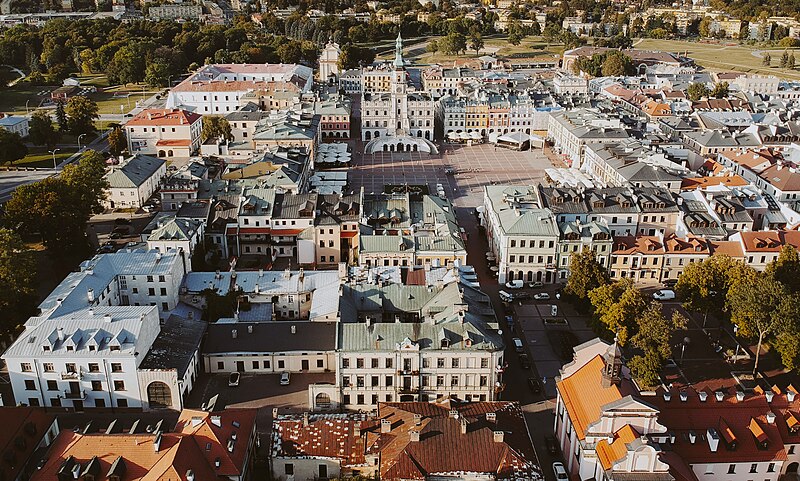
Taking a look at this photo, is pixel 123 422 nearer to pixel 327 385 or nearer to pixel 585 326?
pixel 327 385

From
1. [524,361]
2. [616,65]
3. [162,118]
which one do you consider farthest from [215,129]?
[616,65]

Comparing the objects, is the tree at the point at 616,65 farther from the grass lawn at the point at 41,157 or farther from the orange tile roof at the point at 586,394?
the orange tile roof at the point at 586,394

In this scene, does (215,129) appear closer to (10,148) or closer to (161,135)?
(161,135)

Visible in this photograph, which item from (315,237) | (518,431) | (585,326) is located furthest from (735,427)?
(315,237)

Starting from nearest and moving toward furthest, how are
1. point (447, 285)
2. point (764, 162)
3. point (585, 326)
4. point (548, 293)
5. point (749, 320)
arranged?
1. point (749, 320)
2. point (447, 285)
3. point (585, 326)
4. point (548, 293)
5. point (764, 162)

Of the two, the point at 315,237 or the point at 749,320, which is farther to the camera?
the point at 315,237

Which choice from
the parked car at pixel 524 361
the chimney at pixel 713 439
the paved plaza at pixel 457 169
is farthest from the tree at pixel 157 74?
the chimney at pixel 713 439
